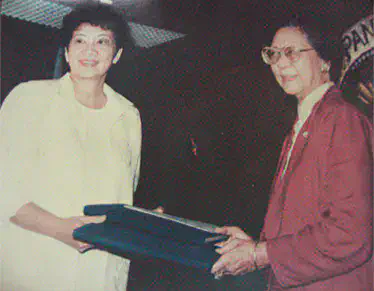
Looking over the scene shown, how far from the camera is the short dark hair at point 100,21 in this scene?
154 cm

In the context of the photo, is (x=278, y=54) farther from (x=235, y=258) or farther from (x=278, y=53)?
(x=235, y=258)

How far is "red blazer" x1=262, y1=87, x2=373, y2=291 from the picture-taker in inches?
48.1

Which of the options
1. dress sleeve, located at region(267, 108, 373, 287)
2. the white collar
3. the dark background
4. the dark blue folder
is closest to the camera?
the dark blue folder

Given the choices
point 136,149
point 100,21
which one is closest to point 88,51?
point 100,21

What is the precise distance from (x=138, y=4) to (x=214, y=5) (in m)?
0.36

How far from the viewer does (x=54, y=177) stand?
142 cm

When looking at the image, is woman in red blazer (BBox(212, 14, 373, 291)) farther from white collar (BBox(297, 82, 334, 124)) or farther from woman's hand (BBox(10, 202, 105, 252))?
woman's hand (BBox(10, 202, 105, 252))

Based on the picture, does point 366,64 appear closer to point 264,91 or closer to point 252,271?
point 264,91

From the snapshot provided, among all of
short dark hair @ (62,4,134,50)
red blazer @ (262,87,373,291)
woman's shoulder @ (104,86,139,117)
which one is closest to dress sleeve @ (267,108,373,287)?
red blazer @ (262,87,373,291)

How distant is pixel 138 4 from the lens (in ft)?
5.52

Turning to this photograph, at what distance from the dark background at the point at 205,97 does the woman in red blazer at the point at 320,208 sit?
129 mm

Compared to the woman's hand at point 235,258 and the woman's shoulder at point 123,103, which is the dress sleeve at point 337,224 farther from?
the woman's shoulder at point 123,103

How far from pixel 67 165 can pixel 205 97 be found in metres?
0.68

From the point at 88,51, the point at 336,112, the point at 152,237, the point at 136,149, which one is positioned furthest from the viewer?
the point at 136,149
